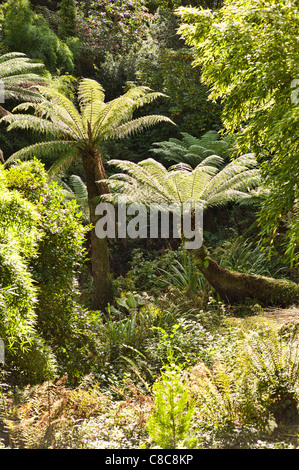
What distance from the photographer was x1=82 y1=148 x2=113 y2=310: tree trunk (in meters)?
6.00

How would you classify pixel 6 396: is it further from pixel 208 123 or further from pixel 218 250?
pixel 208 123

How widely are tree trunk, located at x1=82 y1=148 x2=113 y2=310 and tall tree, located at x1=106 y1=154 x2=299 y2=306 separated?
10.7 inches

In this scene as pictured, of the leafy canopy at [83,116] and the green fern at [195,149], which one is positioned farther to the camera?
the green fern at [195,149]

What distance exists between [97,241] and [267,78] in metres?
3.50

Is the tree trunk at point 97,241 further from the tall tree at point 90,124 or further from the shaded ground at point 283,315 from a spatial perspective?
the shaded ground at point 283,315

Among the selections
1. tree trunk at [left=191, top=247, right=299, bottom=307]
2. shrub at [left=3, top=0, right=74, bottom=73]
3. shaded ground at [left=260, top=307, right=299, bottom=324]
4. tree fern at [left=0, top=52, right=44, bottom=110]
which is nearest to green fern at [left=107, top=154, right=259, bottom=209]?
tree trunk at [left=191, top=247, right=299, bottom=307]

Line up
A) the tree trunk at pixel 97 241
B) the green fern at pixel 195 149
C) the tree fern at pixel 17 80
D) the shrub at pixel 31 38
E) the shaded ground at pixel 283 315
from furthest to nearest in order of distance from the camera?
the shrub at pixel 31 38 < the green fern at pixel 195 149 < the tree fern at pixel 17 80 < the tree trunk at pixel 97 241 < the shaded ground at pixel 283 315

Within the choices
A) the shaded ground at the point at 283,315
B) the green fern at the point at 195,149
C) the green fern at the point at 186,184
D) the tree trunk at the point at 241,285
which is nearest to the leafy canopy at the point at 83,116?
the green fern at the point at 186,184

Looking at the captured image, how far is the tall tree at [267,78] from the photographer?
Answer: 320 cm

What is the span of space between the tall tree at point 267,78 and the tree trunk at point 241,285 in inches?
81.7

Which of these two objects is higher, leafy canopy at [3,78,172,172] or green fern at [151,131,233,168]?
green fern at [151,131,233,168]

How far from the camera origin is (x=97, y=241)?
6133mm

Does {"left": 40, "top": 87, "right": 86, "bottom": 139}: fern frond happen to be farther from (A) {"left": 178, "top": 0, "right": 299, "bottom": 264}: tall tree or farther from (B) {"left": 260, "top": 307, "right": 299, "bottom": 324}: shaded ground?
(B) {"left": 260, "top": 307, "right": 299, "bottom": 324}: shaded ground
